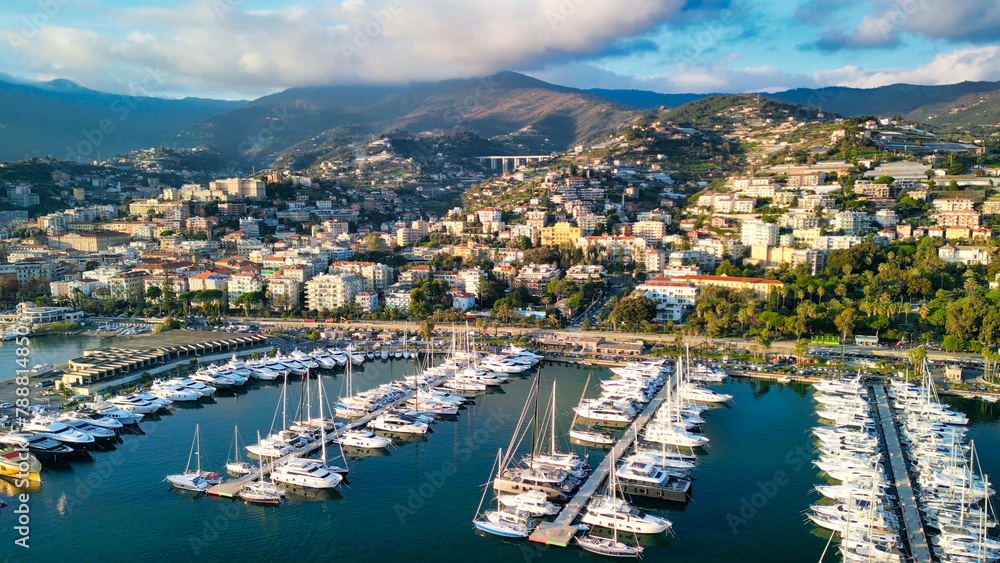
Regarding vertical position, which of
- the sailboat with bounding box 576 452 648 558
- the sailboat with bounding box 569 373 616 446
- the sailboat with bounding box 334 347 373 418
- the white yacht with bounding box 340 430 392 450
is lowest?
the sailboat with bounding box 576 452 648 558

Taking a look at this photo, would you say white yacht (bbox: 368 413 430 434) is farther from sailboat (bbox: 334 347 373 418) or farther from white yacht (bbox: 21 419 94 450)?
white yacht (bbox: 21 419 94 450)

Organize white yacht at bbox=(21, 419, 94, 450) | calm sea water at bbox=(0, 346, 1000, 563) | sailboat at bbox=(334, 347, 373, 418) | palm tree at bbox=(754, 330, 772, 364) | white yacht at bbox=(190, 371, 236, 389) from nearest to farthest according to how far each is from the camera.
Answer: calm sea water at bbox=(0, 346, 1000, 563) < white yacht at bbox=(21, 419, 94, 450) < sailboat at bbox=(334, 347, 373, 418) < white yacht at bbox=(190, 371, 236, 389) < palm tree at bbox=(754, 330, 772, 364)

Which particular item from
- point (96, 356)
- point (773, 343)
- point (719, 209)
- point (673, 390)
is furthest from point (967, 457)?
point (719, 209)

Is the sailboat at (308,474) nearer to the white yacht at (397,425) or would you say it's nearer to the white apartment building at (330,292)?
the white yacht at (397,425)

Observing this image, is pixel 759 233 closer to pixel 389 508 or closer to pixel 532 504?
pixel 532 504

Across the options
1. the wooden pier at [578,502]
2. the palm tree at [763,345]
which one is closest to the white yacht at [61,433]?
the wooden pier at [578,502]

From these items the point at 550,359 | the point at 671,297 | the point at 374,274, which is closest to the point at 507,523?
the point at 550,359

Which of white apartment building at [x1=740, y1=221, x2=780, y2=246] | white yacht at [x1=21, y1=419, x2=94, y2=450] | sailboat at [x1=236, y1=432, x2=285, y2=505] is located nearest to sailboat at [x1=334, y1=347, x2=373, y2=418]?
sailboat at [x1=236, y1=432, x2=285, y2=505]
